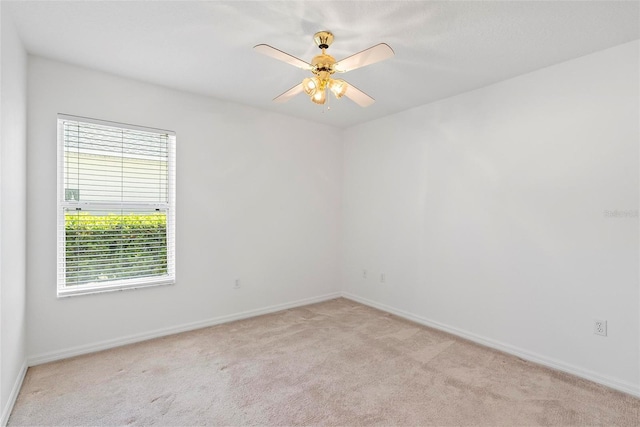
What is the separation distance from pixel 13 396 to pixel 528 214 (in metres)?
4.14

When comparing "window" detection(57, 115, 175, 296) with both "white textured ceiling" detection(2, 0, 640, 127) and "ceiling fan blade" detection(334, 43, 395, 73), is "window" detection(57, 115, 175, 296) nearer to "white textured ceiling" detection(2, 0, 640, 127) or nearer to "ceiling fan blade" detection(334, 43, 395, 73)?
"white textured ceiling" detection(2, 0, 640, 127)

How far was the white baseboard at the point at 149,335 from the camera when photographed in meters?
2.66

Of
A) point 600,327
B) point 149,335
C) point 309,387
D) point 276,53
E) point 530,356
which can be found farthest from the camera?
point 149,335

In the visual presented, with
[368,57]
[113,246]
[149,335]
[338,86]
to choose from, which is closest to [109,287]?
[113,246]

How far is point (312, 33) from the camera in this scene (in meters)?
2.22

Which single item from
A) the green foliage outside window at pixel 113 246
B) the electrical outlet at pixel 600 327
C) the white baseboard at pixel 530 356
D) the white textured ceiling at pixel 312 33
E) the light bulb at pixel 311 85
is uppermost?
the white textured ceiling at pixel 312 33

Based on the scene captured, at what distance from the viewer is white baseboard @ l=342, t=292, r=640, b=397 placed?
7.68ft

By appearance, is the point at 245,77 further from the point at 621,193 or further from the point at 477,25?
the point at 621,193

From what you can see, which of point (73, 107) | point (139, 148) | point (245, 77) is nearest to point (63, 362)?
point (139, 148)

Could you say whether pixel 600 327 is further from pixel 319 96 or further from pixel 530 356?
pixel 319 96

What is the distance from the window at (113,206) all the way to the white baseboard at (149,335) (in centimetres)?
49

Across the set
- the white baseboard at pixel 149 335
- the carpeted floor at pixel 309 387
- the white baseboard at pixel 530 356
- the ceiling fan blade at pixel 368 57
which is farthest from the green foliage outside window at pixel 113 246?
the white baseboard at pixel 530 356

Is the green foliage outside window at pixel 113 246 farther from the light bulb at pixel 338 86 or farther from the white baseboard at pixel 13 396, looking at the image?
the light bulb at pixel 338 86

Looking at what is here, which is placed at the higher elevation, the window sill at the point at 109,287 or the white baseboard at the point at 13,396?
the window sill at the point at 109,287
